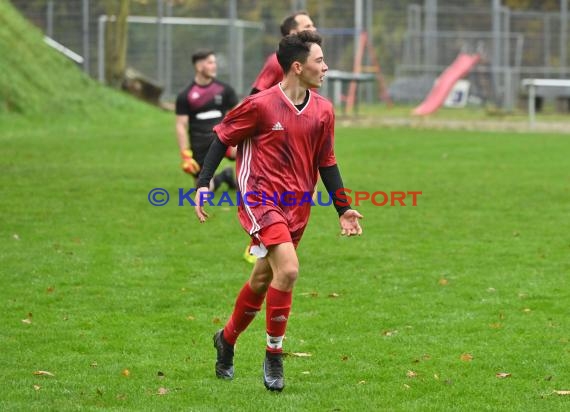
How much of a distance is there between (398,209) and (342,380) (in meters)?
7.88

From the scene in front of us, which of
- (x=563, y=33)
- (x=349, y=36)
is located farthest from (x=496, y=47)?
(x=349, y=36)

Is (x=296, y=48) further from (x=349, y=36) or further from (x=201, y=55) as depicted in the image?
(x=349, y=36)

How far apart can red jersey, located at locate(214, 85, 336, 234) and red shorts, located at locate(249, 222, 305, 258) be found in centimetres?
6

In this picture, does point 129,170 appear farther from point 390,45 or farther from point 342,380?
point 390,45

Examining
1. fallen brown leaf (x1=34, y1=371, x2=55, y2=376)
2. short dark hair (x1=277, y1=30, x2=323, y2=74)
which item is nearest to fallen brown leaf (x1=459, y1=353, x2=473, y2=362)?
short dark hair (x1=277, y1=30, x2=323, y2=74)

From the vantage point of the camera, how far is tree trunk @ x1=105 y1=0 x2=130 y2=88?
1319 inches

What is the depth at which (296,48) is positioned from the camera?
6.93 metres

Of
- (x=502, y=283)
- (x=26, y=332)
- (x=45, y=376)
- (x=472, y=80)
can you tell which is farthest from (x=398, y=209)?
(x=472, y=80)

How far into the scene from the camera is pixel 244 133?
22.7 feet

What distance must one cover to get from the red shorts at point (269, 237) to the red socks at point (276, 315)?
0.76 feet

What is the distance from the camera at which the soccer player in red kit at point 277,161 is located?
6.78m

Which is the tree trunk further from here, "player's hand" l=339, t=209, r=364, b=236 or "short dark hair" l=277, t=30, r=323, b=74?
"player's hand" l=339, t=209, r=364, b=236

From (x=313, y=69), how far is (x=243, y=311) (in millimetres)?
1445

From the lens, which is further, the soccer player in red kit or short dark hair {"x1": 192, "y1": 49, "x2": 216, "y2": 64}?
short dark hair {"x1": 192, "y1": 49, "x2": 216, "y2": 64}
